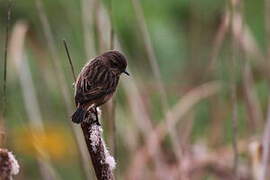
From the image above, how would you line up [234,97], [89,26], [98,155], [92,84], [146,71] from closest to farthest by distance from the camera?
[98,155], [92,84], [234,97], [89,26], [146,71]

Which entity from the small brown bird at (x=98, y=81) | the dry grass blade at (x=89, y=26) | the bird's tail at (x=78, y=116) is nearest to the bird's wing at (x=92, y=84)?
the small brown bird at (x=98, y=81)

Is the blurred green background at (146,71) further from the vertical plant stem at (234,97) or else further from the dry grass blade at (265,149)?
the dry grass blade at (265,149)

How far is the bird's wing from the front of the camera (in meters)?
2.59

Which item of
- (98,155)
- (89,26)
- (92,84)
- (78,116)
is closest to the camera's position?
(98,155)

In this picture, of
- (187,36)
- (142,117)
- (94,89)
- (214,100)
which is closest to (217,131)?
(214,100)

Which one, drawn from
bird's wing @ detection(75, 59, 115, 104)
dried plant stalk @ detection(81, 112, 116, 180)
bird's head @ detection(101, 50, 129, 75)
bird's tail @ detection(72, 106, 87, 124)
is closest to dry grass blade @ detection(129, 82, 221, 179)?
bird's head @ detection(101, 50, 129, 75)

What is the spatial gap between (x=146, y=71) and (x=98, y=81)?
2658 mm

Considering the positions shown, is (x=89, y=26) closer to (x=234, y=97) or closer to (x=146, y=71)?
(x=234, y=97)

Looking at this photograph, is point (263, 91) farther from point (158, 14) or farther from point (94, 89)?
point (94, 89)

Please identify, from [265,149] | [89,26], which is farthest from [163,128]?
[265,149]

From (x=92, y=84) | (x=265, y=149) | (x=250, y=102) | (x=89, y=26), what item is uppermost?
(x=89, y=26)

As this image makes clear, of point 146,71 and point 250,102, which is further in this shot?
point 146,71

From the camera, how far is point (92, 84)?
8.89 ft

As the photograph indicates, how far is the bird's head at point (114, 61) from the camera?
9.37 feet
